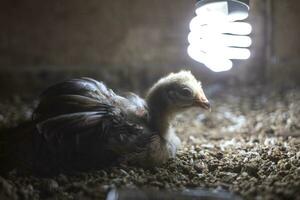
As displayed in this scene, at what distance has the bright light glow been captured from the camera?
2.18m

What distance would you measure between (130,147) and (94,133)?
0.49 feet

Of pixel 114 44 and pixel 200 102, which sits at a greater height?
pixel 114 44

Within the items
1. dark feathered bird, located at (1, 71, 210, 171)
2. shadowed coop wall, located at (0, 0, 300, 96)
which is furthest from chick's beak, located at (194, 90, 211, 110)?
shadowed coop wall, located at (0, 0, 300, 96)

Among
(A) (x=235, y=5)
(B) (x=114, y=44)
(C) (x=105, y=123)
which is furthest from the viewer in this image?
(B) (x=114, y=44)

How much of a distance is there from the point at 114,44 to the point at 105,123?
171 cm

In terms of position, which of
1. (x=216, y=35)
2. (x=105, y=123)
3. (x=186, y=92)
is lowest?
(x=105, y=123)

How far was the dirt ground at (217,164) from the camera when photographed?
1.83 meters

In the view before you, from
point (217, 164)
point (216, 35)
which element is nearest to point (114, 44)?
point (216, 35)

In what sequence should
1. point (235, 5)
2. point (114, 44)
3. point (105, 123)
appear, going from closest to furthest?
1. point (105, 123)
2. point (235, 5)
3. point (114, 44)

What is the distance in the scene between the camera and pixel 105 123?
1.99 m

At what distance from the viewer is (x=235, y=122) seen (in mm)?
3043

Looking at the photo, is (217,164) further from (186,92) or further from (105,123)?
(105,123)

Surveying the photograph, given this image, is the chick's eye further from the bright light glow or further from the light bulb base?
the light bulb base

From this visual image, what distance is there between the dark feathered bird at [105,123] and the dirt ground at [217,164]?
0.05m
